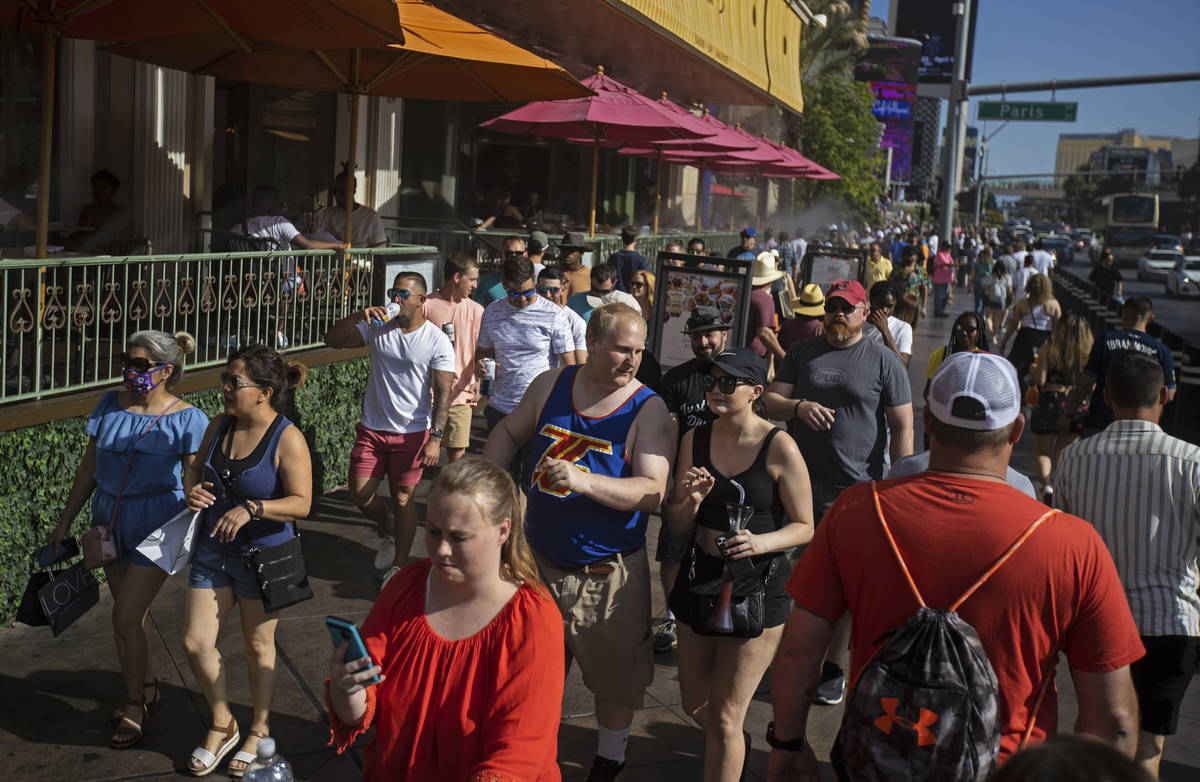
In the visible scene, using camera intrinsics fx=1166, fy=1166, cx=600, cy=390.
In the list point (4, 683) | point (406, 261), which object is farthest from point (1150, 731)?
point (406, 261)

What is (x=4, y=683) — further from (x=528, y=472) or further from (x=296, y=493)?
(x=528, y=472)

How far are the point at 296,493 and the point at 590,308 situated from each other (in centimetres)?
467

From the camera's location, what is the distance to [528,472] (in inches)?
254

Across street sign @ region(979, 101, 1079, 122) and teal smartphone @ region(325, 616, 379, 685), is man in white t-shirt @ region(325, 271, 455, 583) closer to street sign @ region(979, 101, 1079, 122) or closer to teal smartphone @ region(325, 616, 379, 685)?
teal smartphone @ region(325, 616, 379, 685)

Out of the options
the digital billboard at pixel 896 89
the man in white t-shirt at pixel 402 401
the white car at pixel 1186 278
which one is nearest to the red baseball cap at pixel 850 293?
the man in white t-shirt at pixel 402 401

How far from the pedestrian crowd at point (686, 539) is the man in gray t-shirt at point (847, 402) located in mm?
16

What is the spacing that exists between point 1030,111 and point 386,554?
1320 inches

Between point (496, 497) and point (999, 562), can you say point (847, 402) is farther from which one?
point (496, 497)

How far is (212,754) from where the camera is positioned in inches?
191

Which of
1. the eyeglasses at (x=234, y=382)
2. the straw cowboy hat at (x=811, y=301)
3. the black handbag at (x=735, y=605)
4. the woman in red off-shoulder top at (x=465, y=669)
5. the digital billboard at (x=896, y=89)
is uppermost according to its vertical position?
the digital billboard at (x=896, y=89)

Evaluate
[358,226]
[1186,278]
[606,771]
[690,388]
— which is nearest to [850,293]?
[690,388]

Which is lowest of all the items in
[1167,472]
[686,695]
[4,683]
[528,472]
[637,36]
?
[4,683]

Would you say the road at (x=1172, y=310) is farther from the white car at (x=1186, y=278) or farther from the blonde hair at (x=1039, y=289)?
the blonde hair at (x=1039, y=289)

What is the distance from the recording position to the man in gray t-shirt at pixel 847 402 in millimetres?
5910
